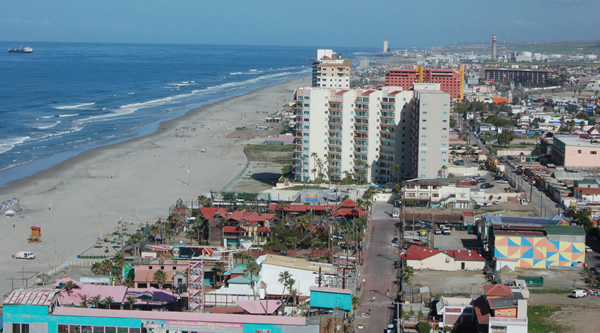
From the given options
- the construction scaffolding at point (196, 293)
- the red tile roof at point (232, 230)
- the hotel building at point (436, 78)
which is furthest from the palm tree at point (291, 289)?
the hotel building at point (436, 78)

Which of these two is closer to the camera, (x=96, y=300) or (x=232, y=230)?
(x=96, y=300)

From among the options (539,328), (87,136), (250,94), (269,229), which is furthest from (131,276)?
(250,94)

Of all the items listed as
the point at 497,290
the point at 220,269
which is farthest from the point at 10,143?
the point at 497,290

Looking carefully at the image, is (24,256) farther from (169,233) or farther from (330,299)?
(330,299)

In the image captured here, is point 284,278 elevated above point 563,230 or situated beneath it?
situated beneath

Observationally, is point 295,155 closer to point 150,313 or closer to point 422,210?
point 422,210

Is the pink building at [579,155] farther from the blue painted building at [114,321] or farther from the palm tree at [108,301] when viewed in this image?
the palm tree at [108,301]
